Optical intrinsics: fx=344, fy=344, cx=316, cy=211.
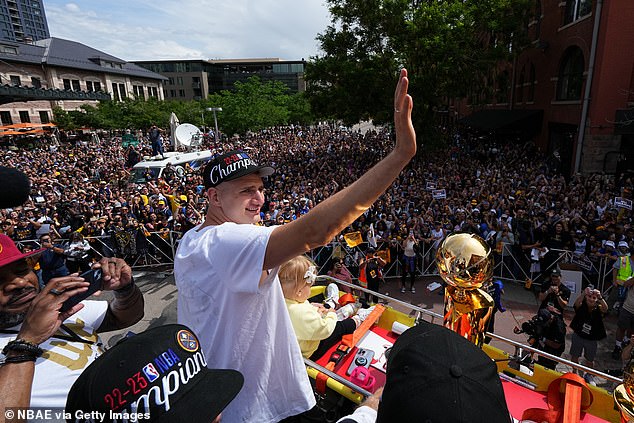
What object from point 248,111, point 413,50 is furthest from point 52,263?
point 248,111

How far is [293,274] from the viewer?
311 centimetres

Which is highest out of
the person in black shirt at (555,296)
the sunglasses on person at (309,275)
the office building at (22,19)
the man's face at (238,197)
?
the office building at (22,19)

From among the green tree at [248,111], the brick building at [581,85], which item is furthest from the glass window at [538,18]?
the green tree at [248,111]

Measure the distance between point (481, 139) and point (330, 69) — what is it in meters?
15.1

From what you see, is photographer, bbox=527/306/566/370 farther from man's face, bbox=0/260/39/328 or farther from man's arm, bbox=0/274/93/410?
man's face, bbox=0/260/39/328

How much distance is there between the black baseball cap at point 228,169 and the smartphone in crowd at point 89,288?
82cm

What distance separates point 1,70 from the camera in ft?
141

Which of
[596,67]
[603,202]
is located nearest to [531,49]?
[596,67]

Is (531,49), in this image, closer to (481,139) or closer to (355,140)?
(481,139)

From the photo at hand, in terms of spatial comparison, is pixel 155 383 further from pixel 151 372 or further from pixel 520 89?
pixel 520 89

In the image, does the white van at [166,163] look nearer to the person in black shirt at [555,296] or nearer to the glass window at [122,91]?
the person in black shirt at [555,296]

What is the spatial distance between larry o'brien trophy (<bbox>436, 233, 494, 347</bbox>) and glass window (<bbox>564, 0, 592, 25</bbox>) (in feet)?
64.6

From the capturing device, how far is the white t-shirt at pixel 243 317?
1458 mm

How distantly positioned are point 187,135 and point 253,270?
83.5ft
